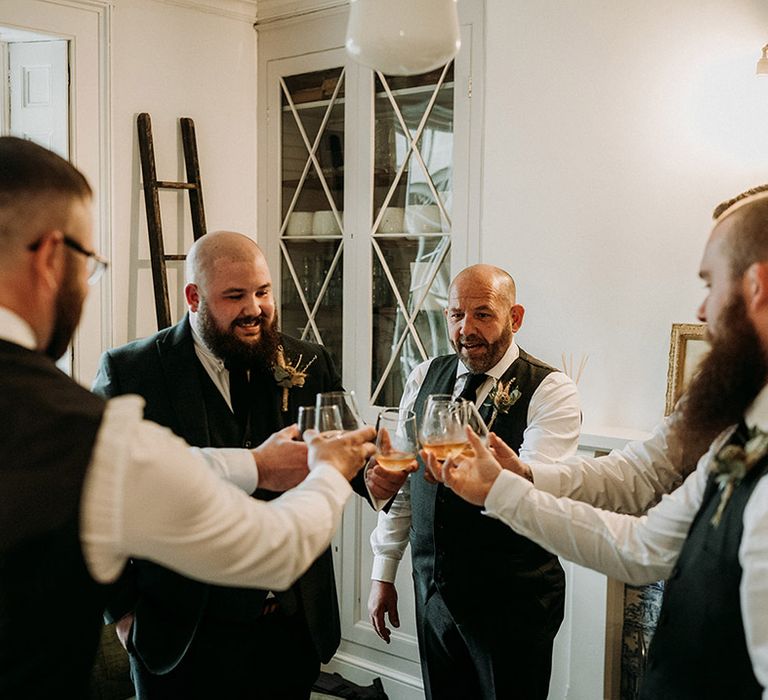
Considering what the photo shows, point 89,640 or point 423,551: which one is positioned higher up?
point 89,640

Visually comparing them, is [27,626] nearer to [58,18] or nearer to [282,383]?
[282,383]

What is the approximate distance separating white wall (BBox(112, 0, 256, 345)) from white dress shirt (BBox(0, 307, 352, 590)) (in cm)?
256

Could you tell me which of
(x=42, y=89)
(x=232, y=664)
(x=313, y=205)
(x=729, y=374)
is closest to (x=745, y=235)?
(x=729, y=374)

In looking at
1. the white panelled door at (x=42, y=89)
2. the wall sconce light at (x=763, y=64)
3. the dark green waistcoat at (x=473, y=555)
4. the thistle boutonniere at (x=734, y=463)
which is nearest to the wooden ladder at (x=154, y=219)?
the white panelled door at (x=42, y=89)

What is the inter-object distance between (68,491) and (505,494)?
0.94 m

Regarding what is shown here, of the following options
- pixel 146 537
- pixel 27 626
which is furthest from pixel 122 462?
pixel 27 626

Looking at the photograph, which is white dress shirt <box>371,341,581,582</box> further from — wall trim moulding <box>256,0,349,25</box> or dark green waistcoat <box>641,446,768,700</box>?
wall trim moulding <box>256,0,349,25</box>

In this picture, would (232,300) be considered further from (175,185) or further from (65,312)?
(175,185)

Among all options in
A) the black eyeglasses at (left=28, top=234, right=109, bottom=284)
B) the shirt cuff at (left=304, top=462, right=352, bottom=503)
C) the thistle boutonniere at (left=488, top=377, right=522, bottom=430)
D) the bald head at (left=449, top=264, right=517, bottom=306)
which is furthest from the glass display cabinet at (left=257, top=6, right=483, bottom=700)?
the black eyeglasses at (left=28, top=234, right=109, bottom=284)

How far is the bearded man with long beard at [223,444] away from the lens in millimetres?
2174

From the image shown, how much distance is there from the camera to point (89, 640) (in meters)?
1.28

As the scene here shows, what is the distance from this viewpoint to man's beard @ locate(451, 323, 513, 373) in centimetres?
269

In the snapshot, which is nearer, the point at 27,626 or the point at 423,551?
the point at 27,626

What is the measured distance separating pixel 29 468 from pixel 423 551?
161 centimetres
